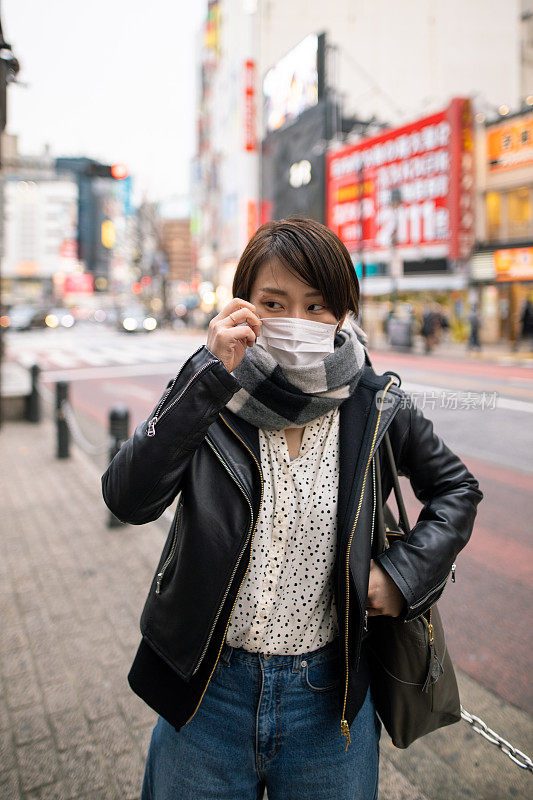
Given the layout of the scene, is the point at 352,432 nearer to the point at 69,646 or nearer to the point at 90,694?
the point at 90,694

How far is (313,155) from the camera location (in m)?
32.2

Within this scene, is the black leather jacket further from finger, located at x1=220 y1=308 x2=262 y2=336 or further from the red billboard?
the red billboard

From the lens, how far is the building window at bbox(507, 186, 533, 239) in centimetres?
2180

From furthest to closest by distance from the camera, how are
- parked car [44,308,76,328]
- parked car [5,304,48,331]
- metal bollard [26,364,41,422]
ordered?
1. parked car [44,308,76,328]
2. parked car [5,304,48,331]
3. metal bollard [26,364,41,422]

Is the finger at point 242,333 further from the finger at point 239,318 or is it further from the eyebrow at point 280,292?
the eyebrow at point 280,292

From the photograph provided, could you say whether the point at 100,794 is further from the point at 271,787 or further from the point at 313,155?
the point at 313,155

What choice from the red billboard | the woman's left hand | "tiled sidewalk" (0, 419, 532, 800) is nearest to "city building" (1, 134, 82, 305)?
the red billboard

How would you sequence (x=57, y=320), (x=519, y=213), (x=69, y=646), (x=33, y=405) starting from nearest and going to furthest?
(x=69, y=646) → (x=33, y=405) → (x=519, y=213) → (x=57, y=320)

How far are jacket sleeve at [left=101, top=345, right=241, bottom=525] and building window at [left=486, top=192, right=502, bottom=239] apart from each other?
23986 mm

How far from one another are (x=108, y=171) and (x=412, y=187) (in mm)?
14691

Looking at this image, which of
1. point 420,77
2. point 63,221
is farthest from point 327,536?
point 63,221

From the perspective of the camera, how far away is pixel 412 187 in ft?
80.5

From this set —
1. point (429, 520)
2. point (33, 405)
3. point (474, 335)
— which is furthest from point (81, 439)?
point (474, 335)

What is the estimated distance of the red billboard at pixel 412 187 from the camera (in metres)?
22.5
